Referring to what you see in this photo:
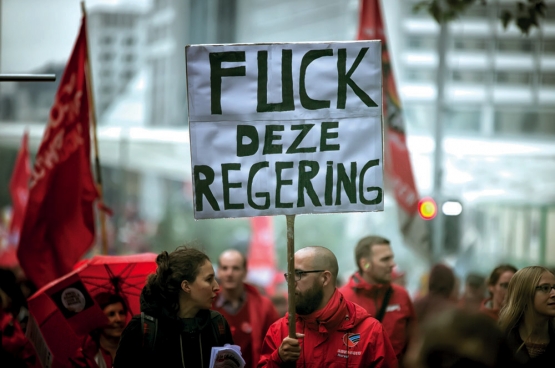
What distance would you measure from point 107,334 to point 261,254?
13.1 m

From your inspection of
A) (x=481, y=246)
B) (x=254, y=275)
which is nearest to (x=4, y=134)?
(x=254, y=275)

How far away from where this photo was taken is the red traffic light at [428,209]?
10.7 meters

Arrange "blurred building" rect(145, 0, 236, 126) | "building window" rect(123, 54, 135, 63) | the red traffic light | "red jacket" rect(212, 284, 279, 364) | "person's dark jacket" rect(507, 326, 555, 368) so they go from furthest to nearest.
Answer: "building window" rect(123, 54, 135, 63) < "blurred building" rect(145, 0, 236, 126) < the red traffic light < "red jacket" rect(212, 284, 279, 364) < "person's dark jacket" rect(507, 326, 555, 368)

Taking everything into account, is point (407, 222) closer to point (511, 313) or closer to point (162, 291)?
point (511, 313)

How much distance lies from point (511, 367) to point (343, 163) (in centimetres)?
171

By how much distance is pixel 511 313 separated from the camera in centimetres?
453

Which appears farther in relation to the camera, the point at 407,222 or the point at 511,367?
the point at 407,222

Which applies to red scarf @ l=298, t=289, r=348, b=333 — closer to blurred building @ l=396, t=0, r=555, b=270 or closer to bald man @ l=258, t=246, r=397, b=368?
bald man @ l=258, t=246, r=397, b=368

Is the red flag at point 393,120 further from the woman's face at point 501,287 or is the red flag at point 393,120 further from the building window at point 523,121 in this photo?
the building window at point 523,121

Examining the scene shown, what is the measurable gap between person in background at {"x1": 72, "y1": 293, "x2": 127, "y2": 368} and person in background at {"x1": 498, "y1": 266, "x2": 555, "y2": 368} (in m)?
2.36

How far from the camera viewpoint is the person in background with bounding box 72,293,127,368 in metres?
5.34

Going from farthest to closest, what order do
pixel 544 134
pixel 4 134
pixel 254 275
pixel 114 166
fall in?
1. pixel 4 134
2. pixel 114 166
3. pixel 544 134
4. pixel 254 275

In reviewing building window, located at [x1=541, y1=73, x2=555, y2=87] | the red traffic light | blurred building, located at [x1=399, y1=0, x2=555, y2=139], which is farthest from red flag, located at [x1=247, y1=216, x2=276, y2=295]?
the red traffic light

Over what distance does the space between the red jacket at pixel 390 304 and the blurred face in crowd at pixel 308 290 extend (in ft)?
5.00
